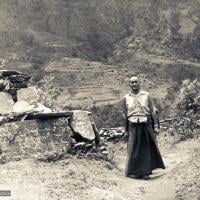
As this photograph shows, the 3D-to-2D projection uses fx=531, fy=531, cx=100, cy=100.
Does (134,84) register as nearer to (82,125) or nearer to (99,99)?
(82,125)

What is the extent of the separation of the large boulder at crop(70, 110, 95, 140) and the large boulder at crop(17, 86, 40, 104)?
90 cm

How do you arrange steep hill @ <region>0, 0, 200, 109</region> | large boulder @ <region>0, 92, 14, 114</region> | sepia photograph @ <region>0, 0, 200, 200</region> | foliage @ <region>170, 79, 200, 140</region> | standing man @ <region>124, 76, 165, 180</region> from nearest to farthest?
sepia photograph @ <region>0, 0, 200, 200</region>
standing man @ <region>124, 76, 165, 180</region>
large boulder @ <region>0, 92, 14, 114</region>
foliage @ <region>170, 79, 200, 140</region>
steep hill @ <region>0, 0, 200, 109</region>

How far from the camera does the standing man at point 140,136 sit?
777 centimetres

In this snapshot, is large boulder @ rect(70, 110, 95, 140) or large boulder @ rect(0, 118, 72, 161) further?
large boulder @ rect(70, 110, 95, 140)

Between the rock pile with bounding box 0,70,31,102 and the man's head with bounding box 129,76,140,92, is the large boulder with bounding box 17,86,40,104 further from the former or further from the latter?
the man's head with bounding box 129,76,140,92

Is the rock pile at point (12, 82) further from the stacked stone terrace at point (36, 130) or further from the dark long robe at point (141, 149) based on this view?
the dark long robe at point (141, 149)

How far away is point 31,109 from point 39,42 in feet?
48.8

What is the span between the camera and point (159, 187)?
6961 mm

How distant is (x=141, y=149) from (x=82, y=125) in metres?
1.00

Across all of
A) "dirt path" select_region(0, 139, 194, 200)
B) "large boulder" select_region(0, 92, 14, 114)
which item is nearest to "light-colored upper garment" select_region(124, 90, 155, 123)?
"dirt path" select_region(0, 139, 194, 200)

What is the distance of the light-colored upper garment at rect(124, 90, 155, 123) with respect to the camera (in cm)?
782

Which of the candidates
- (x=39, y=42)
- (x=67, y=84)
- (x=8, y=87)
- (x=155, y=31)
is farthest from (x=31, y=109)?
(x=155, y=31)

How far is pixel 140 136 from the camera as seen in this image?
25.7 feet

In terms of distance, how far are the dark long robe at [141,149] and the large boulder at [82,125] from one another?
0.68 m
